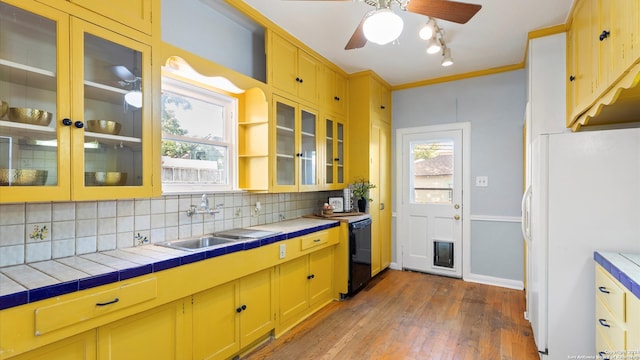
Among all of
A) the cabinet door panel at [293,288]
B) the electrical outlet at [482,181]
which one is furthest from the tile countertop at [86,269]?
the electrical outlet at [482,181]

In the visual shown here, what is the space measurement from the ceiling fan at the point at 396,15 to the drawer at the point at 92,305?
1713mm

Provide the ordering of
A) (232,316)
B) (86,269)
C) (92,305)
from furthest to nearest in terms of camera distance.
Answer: (232,316) → (86,269) → (92,305)

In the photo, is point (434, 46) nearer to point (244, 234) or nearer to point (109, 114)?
point (244, 234)

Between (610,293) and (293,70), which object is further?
(293,70)

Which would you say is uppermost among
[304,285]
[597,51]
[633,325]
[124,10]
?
[124,10]

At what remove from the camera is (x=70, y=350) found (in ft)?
4.36

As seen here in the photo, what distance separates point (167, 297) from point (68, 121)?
991 millimetres

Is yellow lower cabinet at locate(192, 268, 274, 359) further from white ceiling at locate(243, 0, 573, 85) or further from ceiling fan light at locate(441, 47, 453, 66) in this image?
ceiling fan light at locate(441, 47, 453, 66)

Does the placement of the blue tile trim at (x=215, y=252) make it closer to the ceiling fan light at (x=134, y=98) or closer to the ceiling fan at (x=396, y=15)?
the ceiling fan light at (x=134, y=98)

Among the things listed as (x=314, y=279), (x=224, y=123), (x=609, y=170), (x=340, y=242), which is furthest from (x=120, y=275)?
(x=609, y=170)

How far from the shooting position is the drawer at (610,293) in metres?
1.47

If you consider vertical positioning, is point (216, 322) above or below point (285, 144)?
below

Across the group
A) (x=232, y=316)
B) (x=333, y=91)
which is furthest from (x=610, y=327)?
(x=333, y=91)

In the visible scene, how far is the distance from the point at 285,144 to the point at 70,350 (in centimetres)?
207
